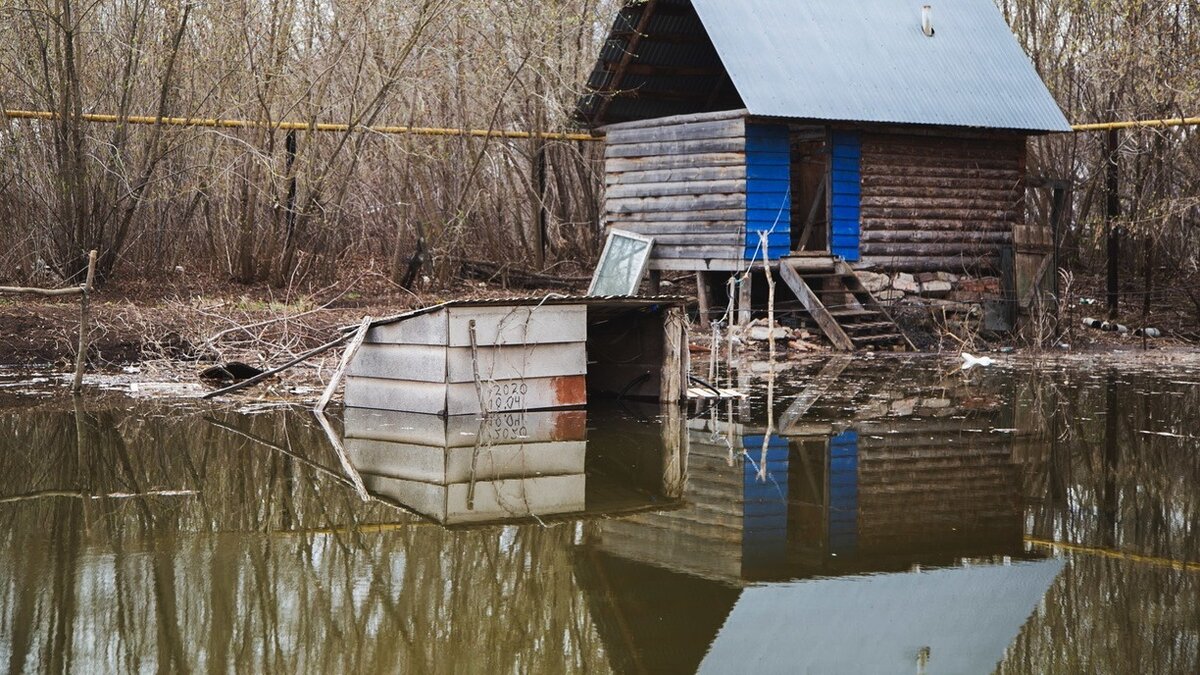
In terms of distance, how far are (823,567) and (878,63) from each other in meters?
15.1

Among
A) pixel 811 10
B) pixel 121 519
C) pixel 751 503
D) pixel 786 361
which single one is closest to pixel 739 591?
pixel 751 503

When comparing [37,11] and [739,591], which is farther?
[37,11]

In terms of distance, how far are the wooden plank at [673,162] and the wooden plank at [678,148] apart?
5 cm

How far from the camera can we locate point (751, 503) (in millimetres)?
8898

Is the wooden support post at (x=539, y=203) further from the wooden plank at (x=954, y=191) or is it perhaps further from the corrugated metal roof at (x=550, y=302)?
the corrugated metal roof at (x=550, y=302)

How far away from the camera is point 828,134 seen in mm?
20453

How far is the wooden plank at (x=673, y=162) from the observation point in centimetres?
1989

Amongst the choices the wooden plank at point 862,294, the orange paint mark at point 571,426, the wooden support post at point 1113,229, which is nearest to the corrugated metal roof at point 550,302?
the orange paint mark at point 571,426

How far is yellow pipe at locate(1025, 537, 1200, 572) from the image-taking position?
730 centimetres

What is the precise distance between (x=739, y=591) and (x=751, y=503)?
2.19 m

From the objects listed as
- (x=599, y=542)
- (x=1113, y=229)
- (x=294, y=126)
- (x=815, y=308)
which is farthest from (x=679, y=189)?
(x=599, y=542)

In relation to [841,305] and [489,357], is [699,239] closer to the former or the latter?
[841,305]

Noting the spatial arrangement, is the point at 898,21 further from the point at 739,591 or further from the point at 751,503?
the point at 739,591

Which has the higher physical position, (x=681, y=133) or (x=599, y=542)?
(x=681, y=133)
